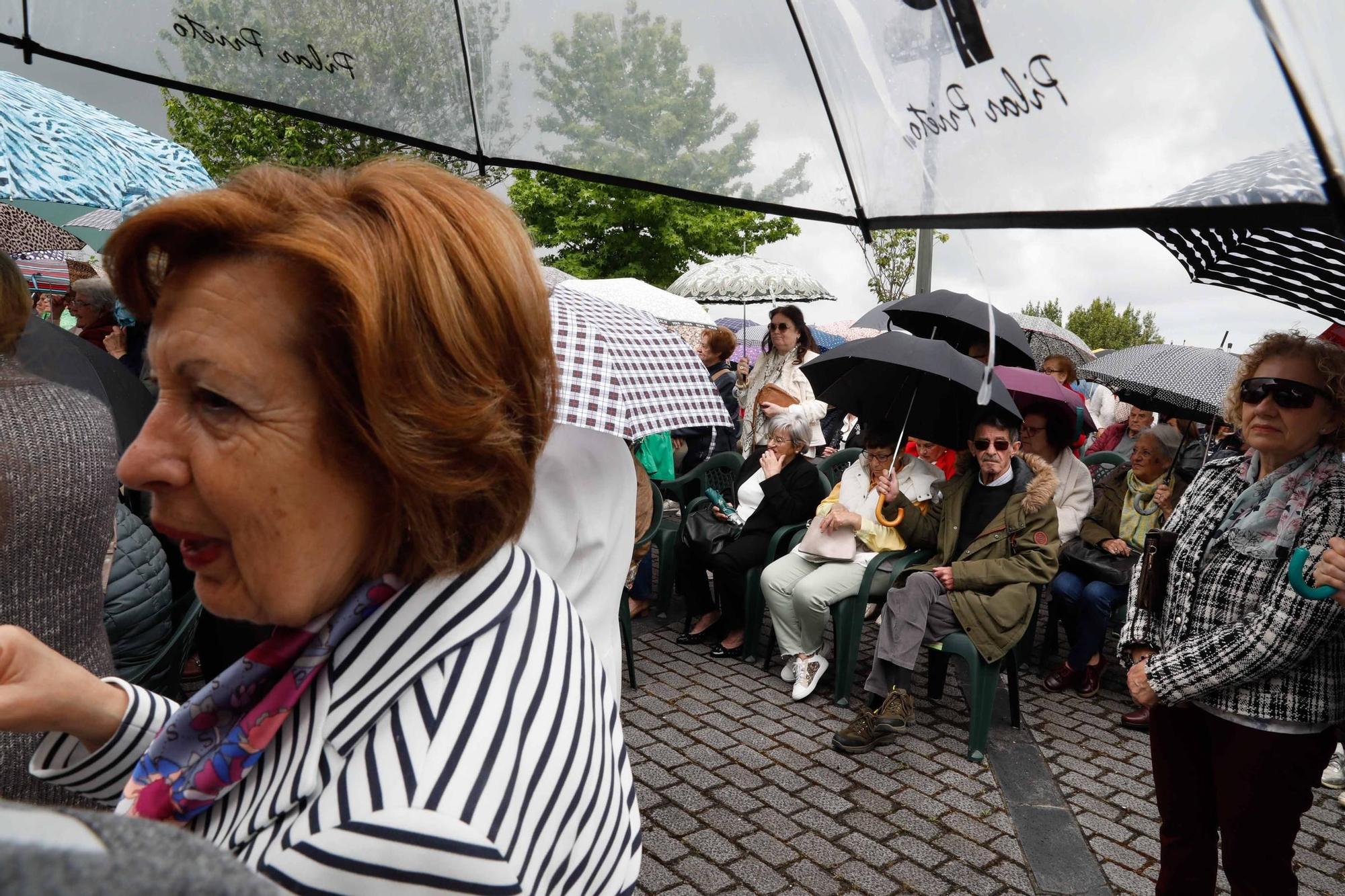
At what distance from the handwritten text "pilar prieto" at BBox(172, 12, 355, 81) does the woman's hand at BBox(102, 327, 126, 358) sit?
18.0 feet

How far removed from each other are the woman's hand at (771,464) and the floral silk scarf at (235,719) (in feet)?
17.9

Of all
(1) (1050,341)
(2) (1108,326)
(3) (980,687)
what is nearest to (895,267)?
(1) (1050,341)

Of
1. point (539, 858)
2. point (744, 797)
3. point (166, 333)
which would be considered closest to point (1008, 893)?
point (744, 797)

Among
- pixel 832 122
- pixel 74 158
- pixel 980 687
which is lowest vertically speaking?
pixel 980 687

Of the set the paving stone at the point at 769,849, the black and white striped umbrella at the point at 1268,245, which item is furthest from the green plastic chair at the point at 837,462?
the black and white striped umbrella at the point at 1268,245

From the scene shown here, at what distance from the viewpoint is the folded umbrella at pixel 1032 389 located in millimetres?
6223

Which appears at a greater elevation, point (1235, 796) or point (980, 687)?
point (1235, 796)

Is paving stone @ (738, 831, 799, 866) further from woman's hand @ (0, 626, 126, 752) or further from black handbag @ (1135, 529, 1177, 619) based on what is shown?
woman's hand @ (0, 626, 126, 752)

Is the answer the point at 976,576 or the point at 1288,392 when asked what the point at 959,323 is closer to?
the point at 976,576

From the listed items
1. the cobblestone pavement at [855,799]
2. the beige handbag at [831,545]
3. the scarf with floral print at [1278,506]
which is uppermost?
the scarf with floral print at [1278,506]

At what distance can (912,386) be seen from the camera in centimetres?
599

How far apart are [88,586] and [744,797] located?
3.13 m

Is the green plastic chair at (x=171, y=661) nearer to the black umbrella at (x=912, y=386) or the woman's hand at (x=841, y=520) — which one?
the woman's hand at (x=841, y=520)

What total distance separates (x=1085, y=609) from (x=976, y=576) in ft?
3.49
